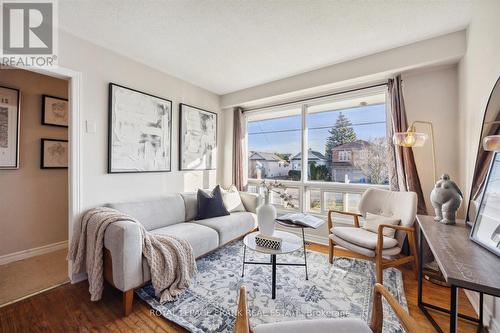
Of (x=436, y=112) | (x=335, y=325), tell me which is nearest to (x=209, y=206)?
(x=335, y=325)

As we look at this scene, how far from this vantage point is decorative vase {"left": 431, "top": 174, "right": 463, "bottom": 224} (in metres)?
1.71

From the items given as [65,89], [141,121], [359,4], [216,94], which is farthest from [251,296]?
[65,89]

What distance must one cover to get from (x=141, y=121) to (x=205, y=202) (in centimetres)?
134

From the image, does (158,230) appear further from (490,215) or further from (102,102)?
(490,215)

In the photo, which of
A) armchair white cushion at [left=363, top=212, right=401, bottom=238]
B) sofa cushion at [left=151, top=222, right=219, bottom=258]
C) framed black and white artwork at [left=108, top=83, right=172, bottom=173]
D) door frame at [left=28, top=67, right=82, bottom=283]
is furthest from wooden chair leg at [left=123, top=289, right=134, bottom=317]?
armchair white cushion at [left=363, top=212, right=401, bottom=238]

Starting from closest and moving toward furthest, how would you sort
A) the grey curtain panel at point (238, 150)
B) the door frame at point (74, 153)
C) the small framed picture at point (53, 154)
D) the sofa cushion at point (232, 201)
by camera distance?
the door frame at point (74, 153) → the small framed picture at point (53, 154) → the sofa cushion at point (232, 201) → the grey curtain panel at point (238, 150)

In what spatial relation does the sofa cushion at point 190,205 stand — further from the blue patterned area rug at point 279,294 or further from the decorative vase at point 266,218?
the decorative vase at point 266,218

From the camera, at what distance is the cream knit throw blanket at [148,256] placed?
1.80m

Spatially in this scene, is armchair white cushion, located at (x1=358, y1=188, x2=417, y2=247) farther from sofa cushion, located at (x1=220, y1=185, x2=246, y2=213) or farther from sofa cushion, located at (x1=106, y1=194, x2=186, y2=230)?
sofa cushion, located at (x1=106, y1=194, x2=186, y2=230)

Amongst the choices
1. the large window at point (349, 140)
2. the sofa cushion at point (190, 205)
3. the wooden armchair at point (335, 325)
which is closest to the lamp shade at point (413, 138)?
the large window at point (349, 140)

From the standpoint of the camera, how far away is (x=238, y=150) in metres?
3.91

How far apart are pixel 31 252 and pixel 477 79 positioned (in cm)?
511

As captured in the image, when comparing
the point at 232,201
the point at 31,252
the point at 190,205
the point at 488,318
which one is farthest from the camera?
the point at 232,201

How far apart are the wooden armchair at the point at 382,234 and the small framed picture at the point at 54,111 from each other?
12.5 feet
